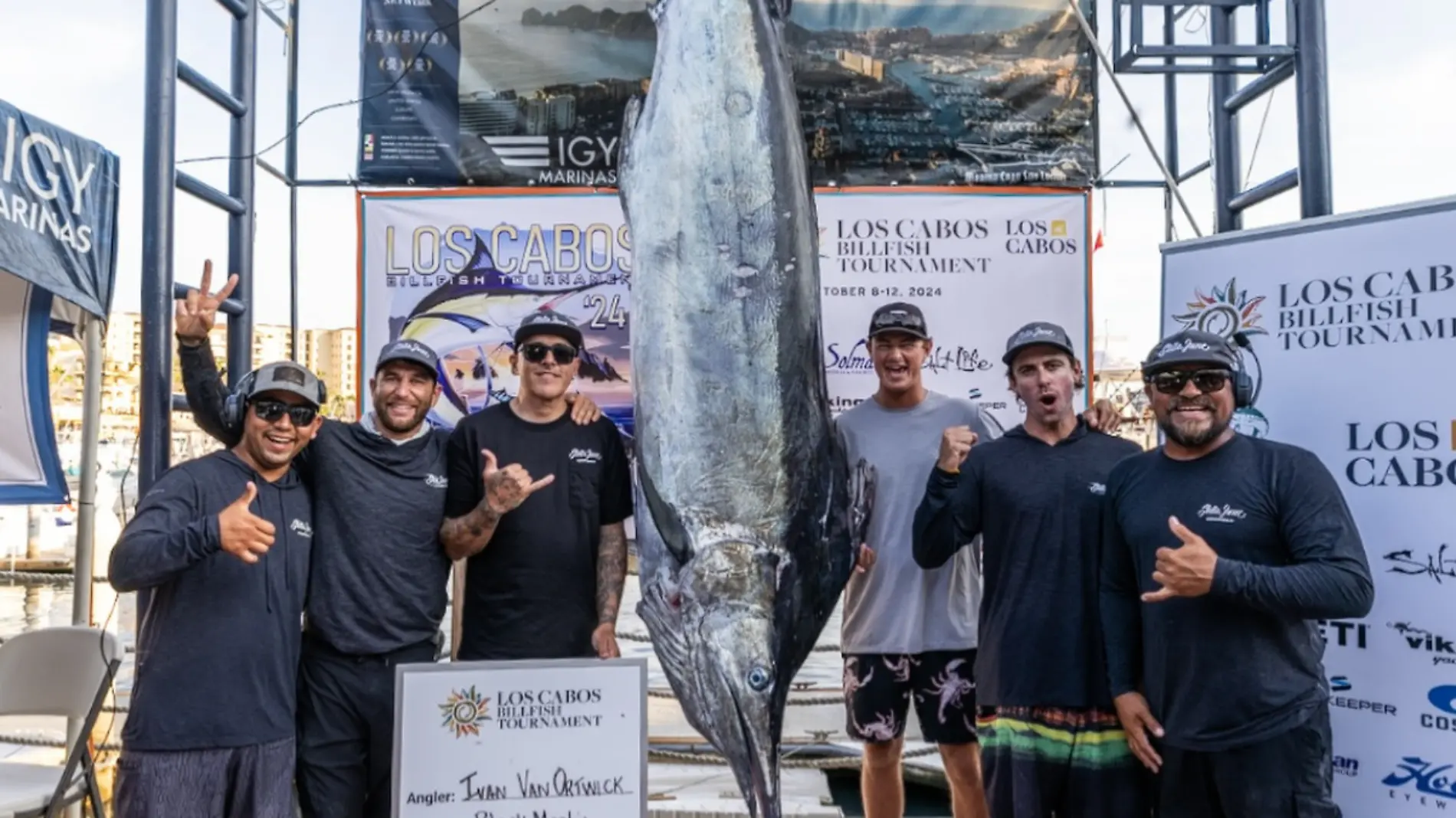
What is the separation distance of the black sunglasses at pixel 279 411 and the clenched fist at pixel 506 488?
340 mm

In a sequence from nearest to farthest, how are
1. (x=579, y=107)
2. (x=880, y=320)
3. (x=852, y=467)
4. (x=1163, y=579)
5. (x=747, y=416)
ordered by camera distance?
(x=1163, y=579) → (x=747, y=416) → (x=852, y=467) → (x=880, y=320) → (x=579, y=107)

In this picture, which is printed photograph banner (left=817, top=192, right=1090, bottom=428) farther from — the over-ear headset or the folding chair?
the folding chair

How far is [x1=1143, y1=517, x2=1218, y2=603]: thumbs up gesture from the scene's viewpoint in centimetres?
169

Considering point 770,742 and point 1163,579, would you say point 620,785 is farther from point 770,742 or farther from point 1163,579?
point 1163,579

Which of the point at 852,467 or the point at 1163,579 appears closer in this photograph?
the point at 1163,579

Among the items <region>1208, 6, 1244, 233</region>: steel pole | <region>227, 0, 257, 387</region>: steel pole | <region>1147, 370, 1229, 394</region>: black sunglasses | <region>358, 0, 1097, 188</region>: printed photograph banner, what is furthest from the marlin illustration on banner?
<region>1147, 370, 1229, 394</region>: black sunglasses

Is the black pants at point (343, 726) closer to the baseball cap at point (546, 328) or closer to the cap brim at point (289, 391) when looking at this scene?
the cap brim at point (289, 391)

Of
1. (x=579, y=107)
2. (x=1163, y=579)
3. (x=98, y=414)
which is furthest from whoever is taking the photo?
(x=579, y=107)

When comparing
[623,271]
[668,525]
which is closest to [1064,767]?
[668,525]

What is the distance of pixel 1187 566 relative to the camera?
5.56ft

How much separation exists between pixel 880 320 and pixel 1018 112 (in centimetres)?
125

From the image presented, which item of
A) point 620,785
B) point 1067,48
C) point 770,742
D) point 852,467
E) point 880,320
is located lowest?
point 620,785

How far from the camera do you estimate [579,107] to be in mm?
Result: 3211

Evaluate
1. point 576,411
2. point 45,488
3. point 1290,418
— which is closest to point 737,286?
point 576,411
